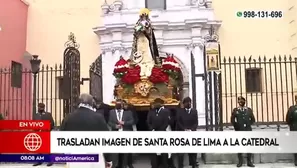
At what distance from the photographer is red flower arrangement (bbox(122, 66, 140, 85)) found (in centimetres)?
1133

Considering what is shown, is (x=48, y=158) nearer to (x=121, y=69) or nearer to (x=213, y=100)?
(x=121, y=69)

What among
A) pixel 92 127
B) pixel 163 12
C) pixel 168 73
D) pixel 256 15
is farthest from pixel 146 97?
pixel 256 15

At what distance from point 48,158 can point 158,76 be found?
13.5ft

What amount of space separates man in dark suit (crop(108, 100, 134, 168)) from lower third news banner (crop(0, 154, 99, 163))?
193 cm

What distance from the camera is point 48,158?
8.01m

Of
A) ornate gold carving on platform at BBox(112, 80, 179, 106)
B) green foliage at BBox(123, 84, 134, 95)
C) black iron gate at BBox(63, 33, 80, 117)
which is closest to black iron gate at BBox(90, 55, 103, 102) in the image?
black iron gate at BBox(63, 33, 80, 117)

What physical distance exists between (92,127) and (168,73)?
537 cm

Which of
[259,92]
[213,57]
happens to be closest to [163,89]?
[213,57]

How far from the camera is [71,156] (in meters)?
7.54

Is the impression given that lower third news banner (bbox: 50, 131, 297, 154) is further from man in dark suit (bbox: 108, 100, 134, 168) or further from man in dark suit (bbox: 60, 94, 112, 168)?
man in dark suit (bbox: 108, 100, 134, 168)

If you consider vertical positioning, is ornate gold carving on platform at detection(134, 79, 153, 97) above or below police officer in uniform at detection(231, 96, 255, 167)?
above

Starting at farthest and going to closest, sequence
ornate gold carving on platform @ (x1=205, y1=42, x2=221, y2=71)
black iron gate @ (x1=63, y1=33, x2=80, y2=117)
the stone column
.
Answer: the stone column < black iron gate @ (x1=63, y1=33, x2=80, y2=117) < ornate gold carving on platform @ (x1=205, y1=42, x2=221, y2=71)

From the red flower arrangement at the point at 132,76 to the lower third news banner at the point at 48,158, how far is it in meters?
3.81

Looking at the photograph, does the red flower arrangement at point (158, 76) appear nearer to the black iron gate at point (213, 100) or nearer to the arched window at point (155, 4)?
the black iron gate at point (213, 100)
